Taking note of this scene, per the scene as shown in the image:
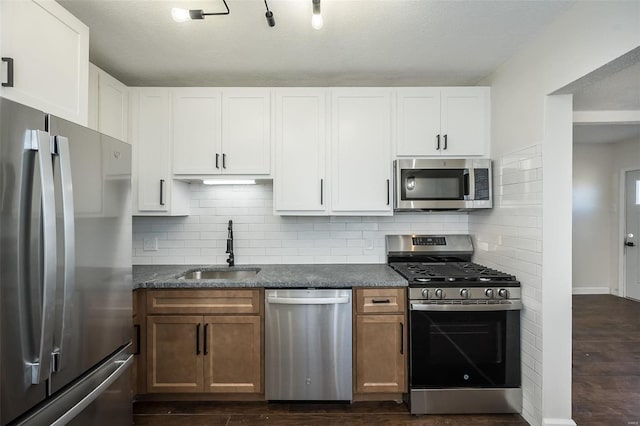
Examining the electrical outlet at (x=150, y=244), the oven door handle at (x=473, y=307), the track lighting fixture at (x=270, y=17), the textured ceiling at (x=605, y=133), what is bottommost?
the oven door handle at (x=473, y=307)

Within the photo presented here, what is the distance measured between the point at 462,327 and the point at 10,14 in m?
2.96

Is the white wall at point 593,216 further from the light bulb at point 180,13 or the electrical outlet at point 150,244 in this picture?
the electrical outlet at point 150,244

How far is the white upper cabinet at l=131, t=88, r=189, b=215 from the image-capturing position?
8.51ft

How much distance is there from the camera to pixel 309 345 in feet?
7.32

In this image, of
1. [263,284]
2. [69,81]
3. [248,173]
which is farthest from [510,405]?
[69,81]

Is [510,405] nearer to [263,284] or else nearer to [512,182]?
[512,182]

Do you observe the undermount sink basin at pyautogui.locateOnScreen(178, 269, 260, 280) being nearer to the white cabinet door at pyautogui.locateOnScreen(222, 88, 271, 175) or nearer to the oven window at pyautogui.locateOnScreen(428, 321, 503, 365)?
the white cabinet door at pyautogui.locateOnScreen(222, 88, 271, 175)

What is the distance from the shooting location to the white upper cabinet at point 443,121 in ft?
8.56

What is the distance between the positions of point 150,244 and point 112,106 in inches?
48.3

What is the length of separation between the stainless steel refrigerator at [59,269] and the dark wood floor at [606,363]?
2.98 m

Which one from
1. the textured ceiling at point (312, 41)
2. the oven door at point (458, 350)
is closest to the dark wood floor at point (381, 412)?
the oven door at point (458, 350)

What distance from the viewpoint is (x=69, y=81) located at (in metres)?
1.65

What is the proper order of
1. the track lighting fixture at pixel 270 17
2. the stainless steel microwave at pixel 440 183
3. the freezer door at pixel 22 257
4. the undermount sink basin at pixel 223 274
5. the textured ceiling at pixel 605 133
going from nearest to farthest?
the freezer door at pixel 22 257 → the track lighting fixture at pixel 270 17 → the stainless steel microwave at pixel 440 183 → the undermount sink basin at pixel 223 274 → the textured ceiling at pixel 605 133

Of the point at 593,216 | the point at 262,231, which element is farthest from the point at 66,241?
the point at 593,216
